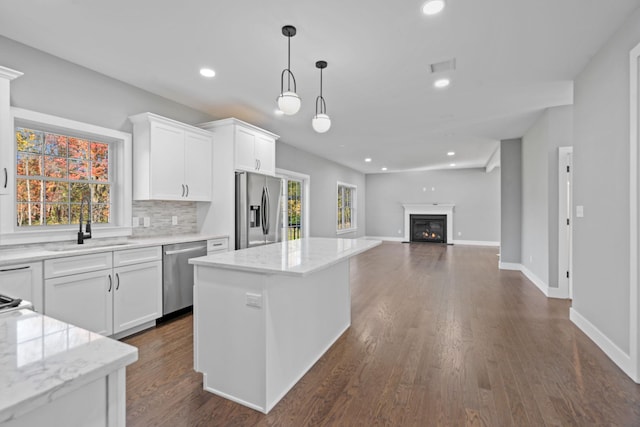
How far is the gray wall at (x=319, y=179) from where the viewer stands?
6.56 m

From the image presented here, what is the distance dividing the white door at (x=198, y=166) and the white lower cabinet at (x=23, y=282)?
1.75 meters

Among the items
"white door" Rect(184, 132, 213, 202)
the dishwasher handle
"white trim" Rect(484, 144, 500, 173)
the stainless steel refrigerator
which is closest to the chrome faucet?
the dishwasher handle

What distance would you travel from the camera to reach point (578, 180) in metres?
3.15

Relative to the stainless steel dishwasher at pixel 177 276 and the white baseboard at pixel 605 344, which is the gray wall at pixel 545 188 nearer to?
the white baseboard at pixel 605 344

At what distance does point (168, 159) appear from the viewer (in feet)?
12.0

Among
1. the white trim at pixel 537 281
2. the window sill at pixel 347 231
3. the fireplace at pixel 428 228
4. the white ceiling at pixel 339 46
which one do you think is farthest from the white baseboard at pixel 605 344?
the fireplace at pixel 428 228

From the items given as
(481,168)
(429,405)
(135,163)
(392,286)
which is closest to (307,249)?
(429,405)

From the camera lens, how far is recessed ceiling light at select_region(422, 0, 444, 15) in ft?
7.11

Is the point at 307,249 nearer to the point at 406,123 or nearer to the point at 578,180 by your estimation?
the point at 578,180

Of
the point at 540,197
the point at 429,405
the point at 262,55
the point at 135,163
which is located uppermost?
the point at 262,55

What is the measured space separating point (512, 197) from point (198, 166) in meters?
5.74

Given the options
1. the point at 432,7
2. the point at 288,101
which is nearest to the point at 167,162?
the point at 288,101

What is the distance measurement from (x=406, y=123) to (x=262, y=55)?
9.88ft

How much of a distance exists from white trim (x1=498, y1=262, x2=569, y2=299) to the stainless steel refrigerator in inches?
156
